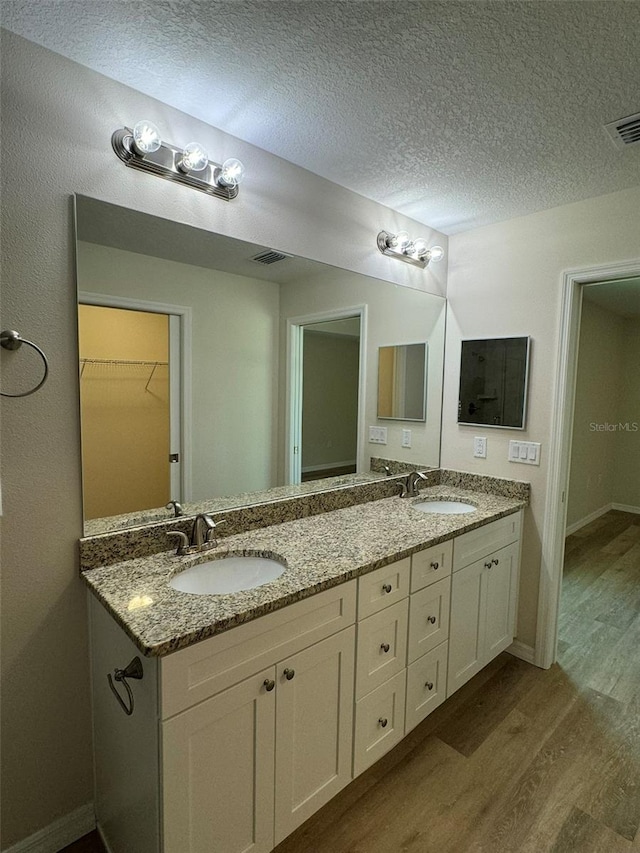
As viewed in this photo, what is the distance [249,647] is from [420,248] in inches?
83.9

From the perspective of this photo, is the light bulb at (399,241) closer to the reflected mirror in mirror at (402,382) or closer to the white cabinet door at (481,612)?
the reflected mirror in mirror at (402,382)

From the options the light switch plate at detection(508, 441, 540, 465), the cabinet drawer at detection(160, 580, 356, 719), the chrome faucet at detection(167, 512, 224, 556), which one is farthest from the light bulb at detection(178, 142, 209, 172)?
the light switch plate at detection(508, 441, 540, 465)

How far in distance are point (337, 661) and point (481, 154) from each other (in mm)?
1948

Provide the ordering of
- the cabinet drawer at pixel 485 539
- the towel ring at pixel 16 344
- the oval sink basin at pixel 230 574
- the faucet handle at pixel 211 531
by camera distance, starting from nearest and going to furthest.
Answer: the towel ring at pixel 16 344 < the oval sink basin at pixel 230 574 < the faucet handle at pixel 211 531 < the cabinet drawer at pixel 485 539

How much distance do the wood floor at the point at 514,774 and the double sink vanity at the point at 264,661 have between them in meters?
0.16

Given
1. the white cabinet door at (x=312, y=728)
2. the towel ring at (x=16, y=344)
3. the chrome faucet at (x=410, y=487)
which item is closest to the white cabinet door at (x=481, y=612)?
the chrome faucet at (x=410, y=487)

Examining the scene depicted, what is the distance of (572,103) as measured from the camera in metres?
1.42

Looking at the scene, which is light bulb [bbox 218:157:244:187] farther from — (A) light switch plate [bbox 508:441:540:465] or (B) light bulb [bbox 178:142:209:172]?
(A) light switch plate [bbox 508:441:540:465]

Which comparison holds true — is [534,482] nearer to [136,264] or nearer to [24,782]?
[136,264]

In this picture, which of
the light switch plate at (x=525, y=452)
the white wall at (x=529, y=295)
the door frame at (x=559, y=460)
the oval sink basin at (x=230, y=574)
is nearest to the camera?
the oval sink basin at (x=230, y=574)

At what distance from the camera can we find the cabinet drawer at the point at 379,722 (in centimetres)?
154

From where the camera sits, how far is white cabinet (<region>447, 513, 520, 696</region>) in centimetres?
197

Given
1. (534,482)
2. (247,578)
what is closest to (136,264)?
(247,578)

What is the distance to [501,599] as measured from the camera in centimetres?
227
